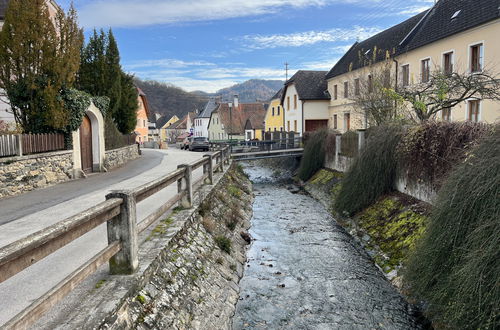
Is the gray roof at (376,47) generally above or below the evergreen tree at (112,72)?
above

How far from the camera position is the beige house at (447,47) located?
17.1 m

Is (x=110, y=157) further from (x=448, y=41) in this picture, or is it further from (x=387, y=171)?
(x=448, y=41)

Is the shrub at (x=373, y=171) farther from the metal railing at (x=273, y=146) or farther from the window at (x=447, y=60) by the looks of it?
the metal railing at (x=273, y=146)

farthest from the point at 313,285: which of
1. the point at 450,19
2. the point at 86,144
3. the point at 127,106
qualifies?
the point at 127,106

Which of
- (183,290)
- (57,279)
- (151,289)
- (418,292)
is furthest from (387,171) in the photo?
(57,279)

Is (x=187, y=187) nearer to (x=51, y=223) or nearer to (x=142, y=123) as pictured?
(x=51, y=223)

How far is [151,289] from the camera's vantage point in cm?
478

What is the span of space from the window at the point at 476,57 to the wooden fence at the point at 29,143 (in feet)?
61.3

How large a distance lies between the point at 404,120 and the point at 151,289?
33.4 ft

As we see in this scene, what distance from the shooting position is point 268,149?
28.3 metres

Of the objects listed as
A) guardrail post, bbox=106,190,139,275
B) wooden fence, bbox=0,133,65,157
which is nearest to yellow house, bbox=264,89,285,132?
wooden fence, bbox=0,133,65,157

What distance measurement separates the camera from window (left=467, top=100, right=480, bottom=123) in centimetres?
1790

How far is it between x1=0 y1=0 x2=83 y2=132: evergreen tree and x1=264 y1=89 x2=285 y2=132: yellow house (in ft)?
101

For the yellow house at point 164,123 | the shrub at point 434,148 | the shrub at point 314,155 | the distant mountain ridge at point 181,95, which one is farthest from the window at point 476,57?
the yellow house at point 164,123
